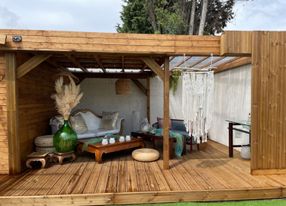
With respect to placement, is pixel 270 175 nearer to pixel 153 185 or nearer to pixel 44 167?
pixel 153 185

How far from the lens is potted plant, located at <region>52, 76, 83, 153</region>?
4977 millimetres

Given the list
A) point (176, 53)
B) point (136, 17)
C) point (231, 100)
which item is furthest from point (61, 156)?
point (136, 17)

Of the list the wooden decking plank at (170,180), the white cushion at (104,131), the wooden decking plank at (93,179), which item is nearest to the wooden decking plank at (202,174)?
the wooden decking plank at (170,180)

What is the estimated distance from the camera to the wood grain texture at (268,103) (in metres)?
Result: 4.23

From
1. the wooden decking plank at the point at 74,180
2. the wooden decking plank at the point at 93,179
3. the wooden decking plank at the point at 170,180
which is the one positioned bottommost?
the wooden decking plank at the point at 170,180

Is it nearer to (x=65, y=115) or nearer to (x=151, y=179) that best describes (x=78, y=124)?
(x=65, y=115)

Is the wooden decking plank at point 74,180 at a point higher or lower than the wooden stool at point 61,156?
lower

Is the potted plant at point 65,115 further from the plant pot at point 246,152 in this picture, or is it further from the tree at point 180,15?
the tree at point 180,15

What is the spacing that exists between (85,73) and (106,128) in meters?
2.20

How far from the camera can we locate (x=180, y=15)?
11430mm

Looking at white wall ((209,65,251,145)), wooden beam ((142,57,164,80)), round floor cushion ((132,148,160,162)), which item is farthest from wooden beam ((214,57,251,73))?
round floor cushion ((132,148,160,162))

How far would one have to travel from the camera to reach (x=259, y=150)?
426 centimetres

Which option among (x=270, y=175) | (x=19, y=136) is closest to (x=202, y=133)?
(x=270, y=175)

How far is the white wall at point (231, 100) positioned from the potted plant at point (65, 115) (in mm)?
4037
